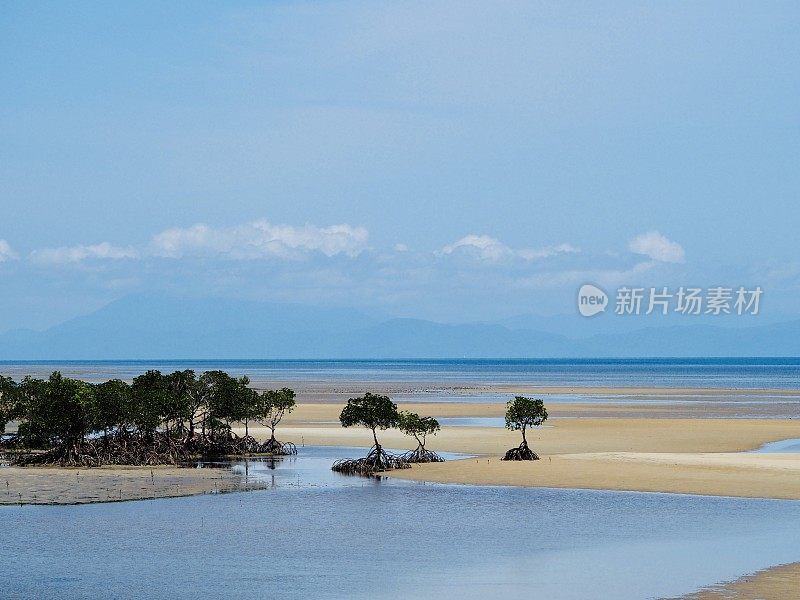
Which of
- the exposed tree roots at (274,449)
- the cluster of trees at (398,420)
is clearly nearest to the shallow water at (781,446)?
the cluster of trees at (398,420)

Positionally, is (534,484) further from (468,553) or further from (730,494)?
(468,553)

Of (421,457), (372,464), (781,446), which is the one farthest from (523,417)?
(781,446)

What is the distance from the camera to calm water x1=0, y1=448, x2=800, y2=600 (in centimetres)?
2588

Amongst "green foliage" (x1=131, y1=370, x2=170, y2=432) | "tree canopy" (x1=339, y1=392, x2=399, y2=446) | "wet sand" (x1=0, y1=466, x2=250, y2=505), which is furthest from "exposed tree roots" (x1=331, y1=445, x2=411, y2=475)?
"green foliage" (x1=131, y1=370, x2=170, y2=432)

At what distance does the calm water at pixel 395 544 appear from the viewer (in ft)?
84.9

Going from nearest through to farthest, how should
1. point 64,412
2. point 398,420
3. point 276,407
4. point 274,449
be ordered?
point 64,412
point 398,420
point 274,449
point 276,407

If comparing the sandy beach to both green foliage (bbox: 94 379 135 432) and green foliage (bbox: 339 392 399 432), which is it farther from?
green foliage (bbox: 94 379 135 432)

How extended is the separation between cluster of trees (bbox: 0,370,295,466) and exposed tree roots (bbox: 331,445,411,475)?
31.7ft

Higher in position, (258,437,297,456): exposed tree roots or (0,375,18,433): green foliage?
(0,375,18,433): green foliage

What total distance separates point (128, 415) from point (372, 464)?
1343cm

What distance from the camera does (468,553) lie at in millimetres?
29906

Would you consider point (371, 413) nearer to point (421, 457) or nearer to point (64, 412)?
point (421, 457)

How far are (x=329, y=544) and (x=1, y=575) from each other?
9169mm

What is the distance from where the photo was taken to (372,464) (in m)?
49.3
